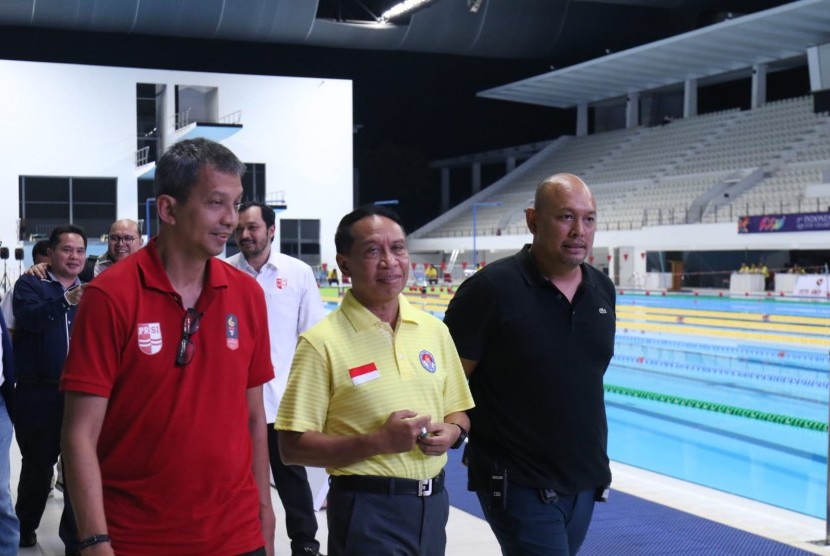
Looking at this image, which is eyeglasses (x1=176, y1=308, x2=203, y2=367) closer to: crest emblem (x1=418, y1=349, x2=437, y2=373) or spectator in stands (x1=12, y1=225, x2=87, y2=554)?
crest emblem (x1=418, y1=349, x2=437, y2=373)

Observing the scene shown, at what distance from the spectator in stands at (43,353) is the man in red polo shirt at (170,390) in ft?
7.71

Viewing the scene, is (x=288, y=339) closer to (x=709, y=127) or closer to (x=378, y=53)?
(x=709, y=127)

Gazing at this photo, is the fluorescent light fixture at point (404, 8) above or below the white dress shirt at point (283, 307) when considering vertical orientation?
above

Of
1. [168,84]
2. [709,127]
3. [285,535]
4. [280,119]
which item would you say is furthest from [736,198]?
[285,535]

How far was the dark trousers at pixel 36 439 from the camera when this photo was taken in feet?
14.9

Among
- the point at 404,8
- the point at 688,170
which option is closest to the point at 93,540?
the point at 404,8

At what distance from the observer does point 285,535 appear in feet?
16.2

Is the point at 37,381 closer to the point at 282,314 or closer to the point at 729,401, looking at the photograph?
the point at 282,314

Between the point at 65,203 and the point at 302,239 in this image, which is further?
the point at 302,239

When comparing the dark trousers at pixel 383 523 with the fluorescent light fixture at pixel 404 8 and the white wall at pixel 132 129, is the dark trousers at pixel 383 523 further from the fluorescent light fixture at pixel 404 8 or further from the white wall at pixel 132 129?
the fluorescent light fixture at pixel 404 8

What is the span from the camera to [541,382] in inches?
111

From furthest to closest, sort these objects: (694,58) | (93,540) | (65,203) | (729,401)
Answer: (694,58) < (65,203) < (729,401) < (93,540)

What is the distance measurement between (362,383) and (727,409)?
7893 millimetres

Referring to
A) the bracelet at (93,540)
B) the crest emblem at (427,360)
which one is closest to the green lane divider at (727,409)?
the crest emblem at (427,360)
